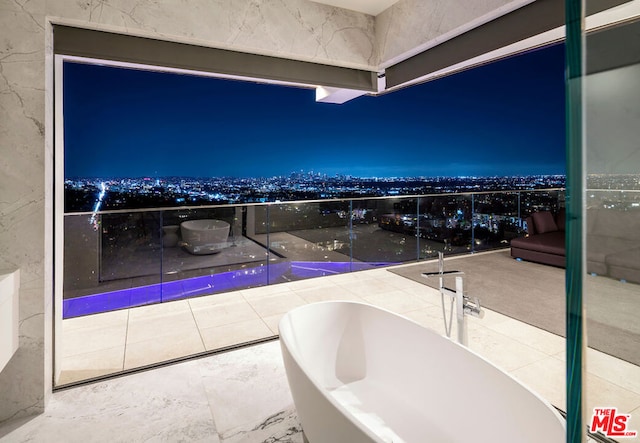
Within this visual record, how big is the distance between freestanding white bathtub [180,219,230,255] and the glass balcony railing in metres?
0.01

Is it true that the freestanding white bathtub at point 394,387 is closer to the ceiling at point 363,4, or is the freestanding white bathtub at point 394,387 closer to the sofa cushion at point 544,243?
the ceiling at point 363,4

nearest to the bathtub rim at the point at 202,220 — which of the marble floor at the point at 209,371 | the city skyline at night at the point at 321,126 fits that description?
the marble floor at the point at 209,371

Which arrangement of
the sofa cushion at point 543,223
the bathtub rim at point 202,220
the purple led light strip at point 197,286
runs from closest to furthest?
the purple led light strip at point 197,286
the bathtub rim at point 202,220
the sofa cushion at point 543,223

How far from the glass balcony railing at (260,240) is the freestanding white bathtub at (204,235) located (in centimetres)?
1

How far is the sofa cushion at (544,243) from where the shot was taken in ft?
15.0

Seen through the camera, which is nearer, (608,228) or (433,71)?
(608,228)

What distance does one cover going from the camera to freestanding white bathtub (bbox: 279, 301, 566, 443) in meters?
1.31

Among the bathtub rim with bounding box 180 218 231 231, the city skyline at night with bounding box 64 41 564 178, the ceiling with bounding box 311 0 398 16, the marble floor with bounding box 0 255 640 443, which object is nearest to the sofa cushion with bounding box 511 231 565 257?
the marble floor with bounding box 0 255 640 443

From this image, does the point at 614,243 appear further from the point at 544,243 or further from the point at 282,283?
the point at 544,243

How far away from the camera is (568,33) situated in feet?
2.25

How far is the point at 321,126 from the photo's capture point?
29.8 feet

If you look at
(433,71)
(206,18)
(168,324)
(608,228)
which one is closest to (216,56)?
(206,18)

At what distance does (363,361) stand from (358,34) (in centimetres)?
261

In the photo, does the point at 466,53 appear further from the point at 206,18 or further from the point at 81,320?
the point at 81,320
